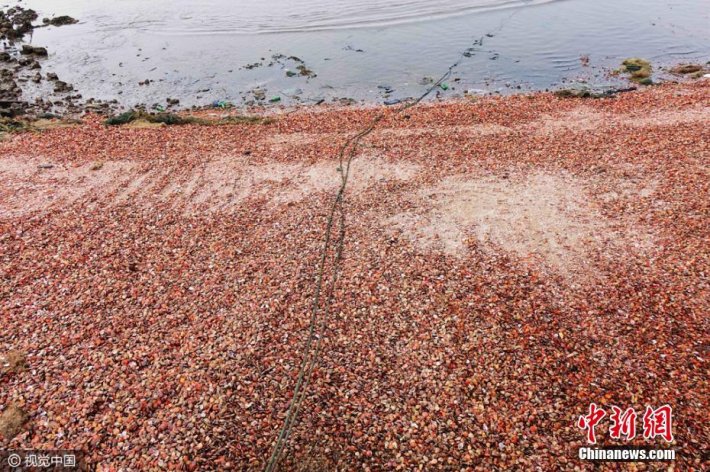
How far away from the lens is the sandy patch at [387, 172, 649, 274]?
8.70 m

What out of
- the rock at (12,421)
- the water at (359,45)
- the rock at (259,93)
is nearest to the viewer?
the rock at (12,421)

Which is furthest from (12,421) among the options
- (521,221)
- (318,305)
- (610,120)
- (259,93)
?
(259,93)

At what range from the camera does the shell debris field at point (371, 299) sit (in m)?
5.61

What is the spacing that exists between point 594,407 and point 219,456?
17.2 feet

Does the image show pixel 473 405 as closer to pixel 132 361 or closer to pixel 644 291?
pixel 644 291

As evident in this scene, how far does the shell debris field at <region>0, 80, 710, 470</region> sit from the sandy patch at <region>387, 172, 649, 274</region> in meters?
0.06

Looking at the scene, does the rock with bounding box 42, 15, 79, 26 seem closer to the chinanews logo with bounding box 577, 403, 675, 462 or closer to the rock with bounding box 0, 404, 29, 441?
the rock with bounding box 0, 404, 29, 441

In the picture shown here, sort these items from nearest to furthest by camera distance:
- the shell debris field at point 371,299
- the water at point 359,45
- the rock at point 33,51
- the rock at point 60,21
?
the shell debris field at point 371,299 < the water at point 359,45 < the rock at point 33,51 < the rock at point 60,21

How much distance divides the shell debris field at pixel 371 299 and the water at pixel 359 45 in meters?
9.23

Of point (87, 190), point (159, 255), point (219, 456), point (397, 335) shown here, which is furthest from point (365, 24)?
point (219, 456)

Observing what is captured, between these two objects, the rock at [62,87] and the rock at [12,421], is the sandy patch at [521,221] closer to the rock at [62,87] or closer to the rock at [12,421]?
the rock at [12,421]

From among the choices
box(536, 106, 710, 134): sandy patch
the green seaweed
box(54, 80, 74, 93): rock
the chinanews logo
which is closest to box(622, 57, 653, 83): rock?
the green seaweed

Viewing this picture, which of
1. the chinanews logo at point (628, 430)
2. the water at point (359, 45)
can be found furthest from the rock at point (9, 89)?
the chinanews logo at point (628, 430)

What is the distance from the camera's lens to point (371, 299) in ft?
25.3
